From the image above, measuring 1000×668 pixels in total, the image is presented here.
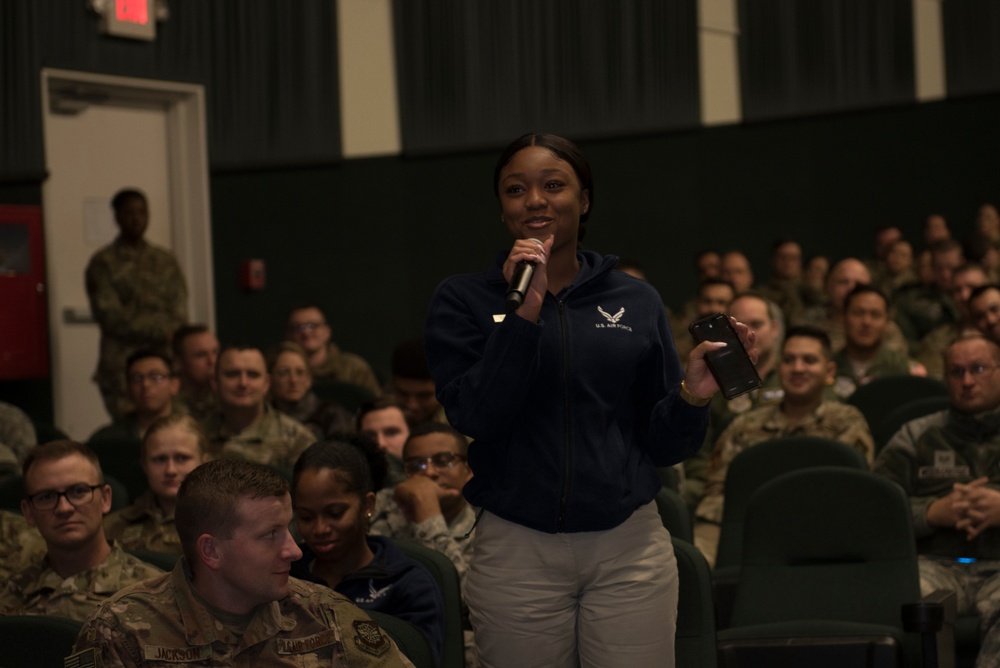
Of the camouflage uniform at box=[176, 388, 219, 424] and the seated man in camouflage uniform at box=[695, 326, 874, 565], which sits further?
the camouflage uniform at box=[176, 388, 219, 424]

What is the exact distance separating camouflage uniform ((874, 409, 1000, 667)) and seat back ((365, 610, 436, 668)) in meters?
1.74

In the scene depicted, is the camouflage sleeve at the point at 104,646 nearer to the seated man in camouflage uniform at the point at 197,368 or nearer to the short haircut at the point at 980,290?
the seated man in camouflage uniform at the point at 197,368

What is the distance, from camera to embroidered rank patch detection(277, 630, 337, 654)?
2049mm

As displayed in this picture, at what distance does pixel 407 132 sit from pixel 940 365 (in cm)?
379

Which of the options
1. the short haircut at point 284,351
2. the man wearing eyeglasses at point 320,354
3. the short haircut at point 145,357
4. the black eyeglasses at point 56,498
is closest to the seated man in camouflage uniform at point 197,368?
the short haircut at point 284,351

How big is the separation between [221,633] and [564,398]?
2.17 ft

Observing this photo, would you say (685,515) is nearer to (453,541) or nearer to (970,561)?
(453,541)

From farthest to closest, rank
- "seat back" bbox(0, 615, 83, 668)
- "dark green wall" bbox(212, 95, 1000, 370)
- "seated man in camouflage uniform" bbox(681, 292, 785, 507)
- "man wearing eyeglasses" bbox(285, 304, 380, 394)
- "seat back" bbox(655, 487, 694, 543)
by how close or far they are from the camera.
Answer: "dark green wall" bbox(212, 95, 1000, 370), "man wearing eyeglasses" bbox(285, 304, 380, 394), "seated man in camouflage uniform" bbox(681, 292, 785, 507), "seat back" bbox(655, 487, 694, 543), "seat back" bbox(0, 615, 83, 668)

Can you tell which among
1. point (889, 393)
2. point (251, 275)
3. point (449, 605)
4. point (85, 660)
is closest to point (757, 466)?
point (889, 393)

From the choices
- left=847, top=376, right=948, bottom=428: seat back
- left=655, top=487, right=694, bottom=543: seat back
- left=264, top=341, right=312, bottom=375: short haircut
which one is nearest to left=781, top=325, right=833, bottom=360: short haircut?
left=847, top=376, right=948, bottom=428: seat back

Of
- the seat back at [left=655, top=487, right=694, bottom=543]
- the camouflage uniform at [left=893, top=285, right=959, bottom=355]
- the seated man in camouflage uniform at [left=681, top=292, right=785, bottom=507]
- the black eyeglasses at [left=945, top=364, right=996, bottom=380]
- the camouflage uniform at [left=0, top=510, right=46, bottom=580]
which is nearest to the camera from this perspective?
the camouflage uniform at [left=0, top=510, right=46, bottom=580]

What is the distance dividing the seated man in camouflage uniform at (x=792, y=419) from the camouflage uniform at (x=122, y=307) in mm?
3177

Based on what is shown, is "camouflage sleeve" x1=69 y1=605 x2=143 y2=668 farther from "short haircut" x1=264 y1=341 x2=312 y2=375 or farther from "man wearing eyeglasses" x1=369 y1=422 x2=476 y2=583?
"short haircut" x1=264 y1=341 x2=312 y2=375

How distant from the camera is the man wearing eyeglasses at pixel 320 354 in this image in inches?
263
